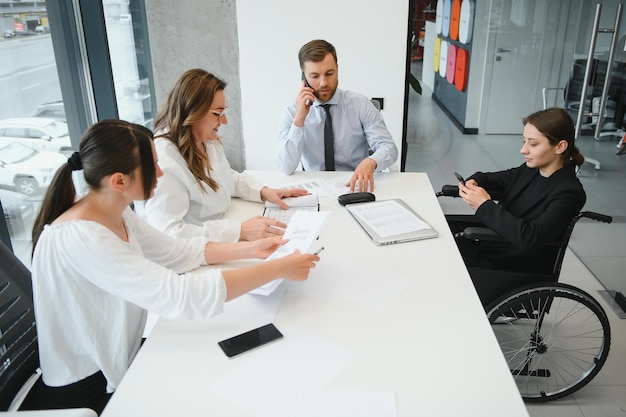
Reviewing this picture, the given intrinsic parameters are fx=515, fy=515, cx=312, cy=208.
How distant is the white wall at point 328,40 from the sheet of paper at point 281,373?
263cm

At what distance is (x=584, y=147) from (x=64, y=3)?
3.44m

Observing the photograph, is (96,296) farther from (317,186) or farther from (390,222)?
(317,186)

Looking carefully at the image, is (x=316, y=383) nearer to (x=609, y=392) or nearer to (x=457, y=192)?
(x=457, y=192)

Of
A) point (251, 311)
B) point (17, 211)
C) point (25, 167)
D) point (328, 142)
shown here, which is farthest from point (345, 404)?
point (25, 167)

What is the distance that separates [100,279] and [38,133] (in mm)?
1707

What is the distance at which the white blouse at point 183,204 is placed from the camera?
1810mm

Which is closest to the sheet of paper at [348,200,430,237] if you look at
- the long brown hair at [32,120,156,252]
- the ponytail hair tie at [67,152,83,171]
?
the long brown hair at [32,120,156,252]

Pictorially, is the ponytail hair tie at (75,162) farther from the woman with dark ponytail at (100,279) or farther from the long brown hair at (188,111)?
the long brown hair at (188,111)

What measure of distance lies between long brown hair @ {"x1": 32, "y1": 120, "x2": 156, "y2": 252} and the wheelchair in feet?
4.05

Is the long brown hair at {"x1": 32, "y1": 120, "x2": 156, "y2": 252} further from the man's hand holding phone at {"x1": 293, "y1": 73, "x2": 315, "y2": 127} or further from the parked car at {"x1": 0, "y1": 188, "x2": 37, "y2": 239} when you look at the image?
the man's hand holding phone at {"x1": 293, "y1": 73, "x2": 315, "y2": 127}

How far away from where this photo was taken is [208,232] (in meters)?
1.81

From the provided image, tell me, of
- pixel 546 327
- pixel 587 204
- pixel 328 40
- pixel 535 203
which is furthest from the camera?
pixel 587 204

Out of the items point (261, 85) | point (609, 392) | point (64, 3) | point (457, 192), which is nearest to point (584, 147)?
point (457, 192)

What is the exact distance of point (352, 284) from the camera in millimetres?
1571
